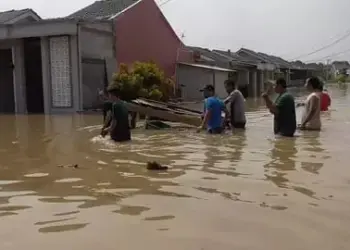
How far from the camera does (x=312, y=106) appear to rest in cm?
1052

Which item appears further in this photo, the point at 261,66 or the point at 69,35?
the point at 261,66

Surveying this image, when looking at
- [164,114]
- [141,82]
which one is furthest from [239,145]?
[141,82]

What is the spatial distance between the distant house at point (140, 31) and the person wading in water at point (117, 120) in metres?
14.5

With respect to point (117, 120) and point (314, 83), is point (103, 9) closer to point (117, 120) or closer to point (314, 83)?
point (314, 83)

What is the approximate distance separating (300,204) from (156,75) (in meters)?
15.0

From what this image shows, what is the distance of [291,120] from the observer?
10.1m

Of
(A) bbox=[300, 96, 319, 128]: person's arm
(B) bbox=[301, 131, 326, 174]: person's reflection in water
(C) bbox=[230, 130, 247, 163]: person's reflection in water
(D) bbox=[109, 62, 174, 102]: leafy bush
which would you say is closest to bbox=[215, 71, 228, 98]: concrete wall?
(D) bbox=[109, 62, 174, 102]: leafy bush

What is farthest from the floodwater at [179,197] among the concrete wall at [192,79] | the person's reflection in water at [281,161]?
the concrete wall at [192,79]

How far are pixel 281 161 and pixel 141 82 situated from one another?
11792 mm

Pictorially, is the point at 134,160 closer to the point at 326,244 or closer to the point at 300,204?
the point at 300,204

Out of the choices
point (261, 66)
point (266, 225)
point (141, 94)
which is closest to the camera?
point (266, 225)

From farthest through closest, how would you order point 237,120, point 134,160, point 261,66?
point 261,66, point 237,120, point 134,160

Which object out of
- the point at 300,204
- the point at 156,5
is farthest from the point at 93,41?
the point at 300,204

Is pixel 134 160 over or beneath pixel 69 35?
beneath
